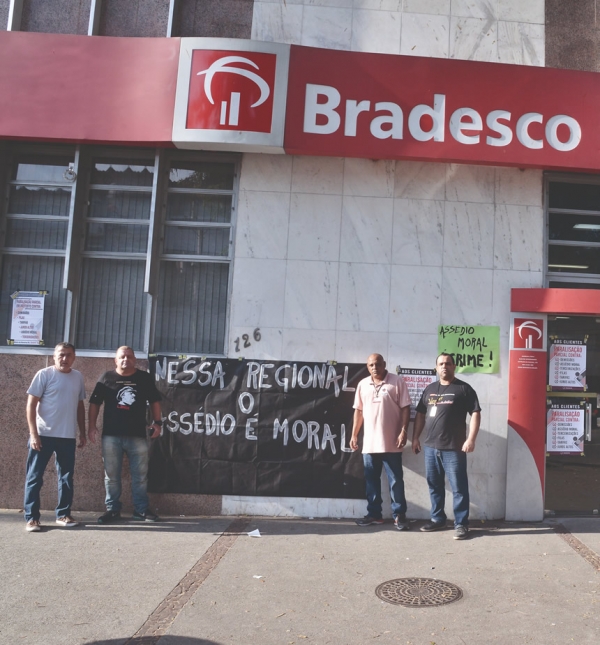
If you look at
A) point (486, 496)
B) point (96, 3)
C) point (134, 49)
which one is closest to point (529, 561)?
point (486, 496)

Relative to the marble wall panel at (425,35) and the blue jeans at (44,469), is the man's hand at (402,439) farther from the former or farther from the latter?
the marble wall panel at (425,35)

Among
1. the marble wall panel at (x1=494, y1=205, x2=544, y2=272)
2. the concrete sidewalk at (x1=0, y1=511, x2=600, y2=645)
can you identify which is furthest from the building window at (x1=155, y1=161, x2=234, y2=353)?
the marble wall panel at (x1=494, y1=205, x2=544, y2=272)

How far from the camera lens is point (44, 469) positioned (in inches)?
253

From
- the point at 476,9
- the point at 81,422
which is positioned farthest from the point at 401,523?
the point at 476,9

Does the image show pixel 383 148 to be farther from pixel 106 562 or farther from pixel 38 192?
pixel 106 562

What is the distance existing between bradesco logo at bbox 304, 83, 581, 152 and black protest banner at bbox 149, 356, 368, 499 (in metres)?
2.62

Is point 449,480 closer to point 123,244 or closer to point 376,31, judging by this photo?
point 123,244

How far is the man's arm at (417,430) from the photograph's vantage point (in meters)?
6.79

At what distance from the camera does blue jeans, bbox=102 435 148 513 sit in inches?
261

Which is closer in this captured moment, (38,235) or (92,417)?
(92,417)

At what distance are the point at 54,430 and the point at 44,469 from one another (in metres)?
0.43

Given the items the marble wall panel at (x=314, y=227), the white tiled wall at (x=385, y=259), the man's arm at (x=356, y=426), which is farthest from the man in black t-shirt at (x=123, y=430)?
the marble wall panel at (x=314, y=227)

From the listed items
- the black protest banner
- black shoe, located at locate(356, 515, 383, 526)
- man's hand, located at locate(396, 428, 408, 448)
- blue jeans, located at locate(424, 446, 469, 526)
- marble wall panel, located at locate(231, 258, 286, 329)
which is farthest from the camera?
marble wall panel, located at locate(231, 258, 286, 329)

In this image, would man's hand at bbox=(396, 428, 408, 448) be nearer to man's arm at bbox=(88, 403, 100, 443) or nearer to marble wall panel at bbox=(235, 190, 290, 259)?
marble wall panel at bbox=(235, 190, 290, 259)
